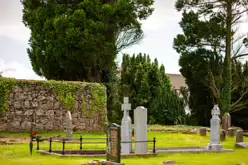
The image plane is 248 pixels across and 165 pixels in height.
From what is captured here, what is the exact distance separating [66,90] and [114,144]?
15.4 meters

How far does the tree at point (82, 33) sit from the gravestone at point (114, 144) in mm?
23757

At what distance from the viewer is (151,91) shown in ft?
151

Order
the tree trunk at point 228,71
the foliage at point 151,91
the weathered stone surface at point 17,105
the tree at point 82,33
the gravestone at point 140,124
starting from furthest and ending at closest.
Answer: the foliage at point 151,91 < the tree trunk at point 228,71 < the tree at point 82,33 < the weathered stone surface at point 17,105 < the gravestone at point 140,124

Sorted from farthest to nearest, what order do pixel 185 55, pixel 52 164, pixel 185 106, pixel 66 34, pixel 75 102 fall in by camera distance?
pixel 185 106 < pixel 185 55 < pixel 66 34 < pixel 75 102 < pixel 52 164

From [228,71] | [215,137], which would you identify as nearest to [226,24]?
[228,71]

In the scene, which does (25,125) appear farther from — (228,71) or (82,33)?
(228,71)

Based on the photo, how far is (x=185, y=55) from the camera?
45.6m

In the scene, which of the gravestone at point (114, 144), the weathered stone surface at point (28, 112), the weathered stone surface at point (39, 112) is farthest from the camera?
the weathered stone surface at point (39, 112)

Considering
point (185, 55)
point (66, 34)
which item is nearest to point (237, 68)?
point (185, 55)

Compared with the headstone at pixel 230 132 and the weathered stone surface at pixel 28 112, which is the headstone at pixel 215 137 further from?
the weathered stone surface at pixel 28 112

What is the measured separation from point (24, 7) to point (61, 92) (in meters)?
17.0

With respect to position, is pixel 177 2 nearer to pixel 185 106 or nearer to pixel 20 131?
pixel 185 106

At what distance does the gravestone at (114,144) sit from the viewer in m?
16.0

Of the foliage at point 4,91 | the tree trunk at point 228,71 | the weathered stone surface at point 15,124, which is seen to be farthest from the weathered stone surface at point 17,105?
the tree trunk at point 228,71
